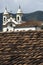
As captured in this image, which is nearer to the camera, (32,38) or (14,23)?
(32,38)

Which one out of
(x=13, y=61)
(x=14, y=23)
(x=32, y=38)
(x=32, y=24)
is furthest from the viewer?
(x=14, y=23)

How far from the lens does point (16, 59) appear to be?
4.68m

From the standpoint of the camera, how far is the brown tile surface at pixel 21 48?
4.63 m

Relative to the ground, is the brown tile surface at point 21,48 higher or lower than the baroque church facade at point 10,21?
higher

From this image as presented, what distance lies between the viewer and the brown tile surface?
4.63 metres

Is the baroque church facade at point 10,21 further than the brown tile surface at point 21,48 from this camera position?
Yes

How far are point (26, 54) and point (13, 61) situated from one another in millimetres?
267

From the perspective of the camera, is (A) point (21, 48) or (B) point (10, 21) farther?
(B) point (10, 21)

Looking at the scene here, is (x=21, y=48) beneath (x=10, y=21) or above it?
above

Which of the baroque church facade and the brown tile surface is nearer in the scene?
the brown tile surface

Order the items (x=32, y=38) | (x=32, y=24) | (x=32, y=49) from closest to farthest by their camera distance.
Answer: (x=32, y=49) → (x=32, y=38) → (x=32, y=24)

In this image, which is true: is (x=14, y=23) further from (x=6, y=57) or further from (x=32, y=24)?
(x=6, y=57)

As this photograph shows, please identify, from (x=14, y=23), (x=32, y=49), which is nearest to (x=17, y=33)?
(x=32, y=49)

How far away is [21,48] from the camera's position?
502 centimetres
